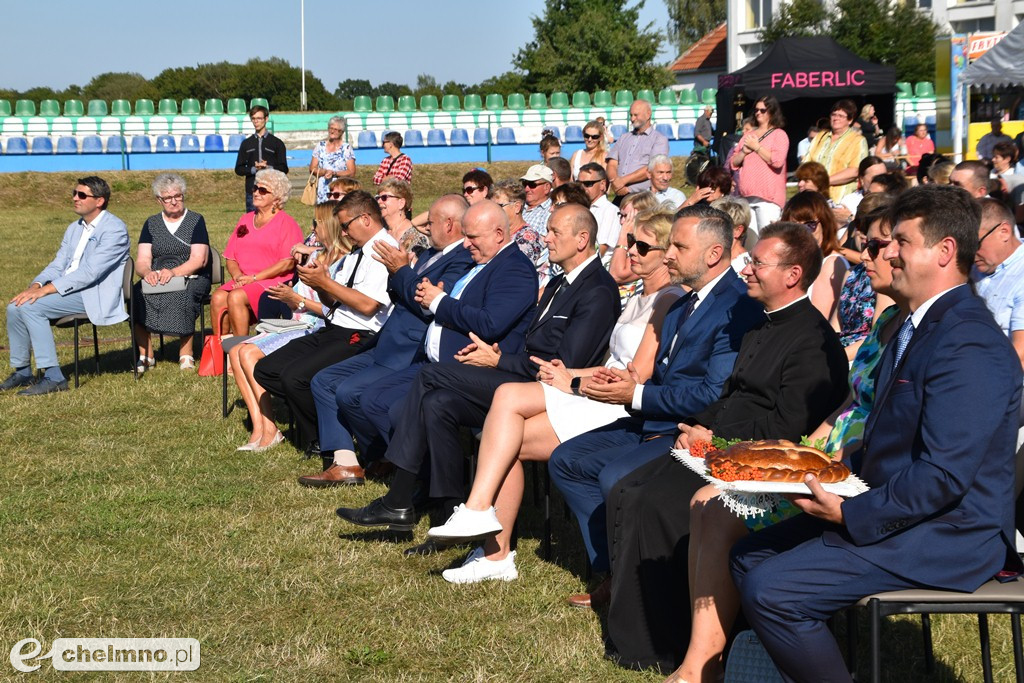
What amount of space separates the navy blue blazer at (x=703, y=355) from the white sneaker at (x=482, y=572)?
886 mm

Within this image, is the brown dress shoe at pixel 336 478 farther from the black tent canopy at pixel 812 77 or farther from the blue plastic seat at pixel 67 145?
the blue plastic seat at pixel 67 145

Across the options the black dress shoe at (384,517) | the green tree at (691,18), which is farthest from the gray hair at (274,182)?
the green tree at (691,18)

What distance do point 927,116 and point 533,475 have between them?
32.2 metres

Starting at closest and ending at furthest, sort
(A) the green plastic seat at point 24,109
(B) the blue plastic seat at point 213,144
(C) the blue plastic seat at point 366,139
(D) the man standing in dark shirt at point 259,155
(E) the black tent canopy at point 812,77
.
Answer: (D) the man standing in dark shirt at point 259,155 < (E) the black tent canopy at point 812,77 < (B) the blue plastic seat at point 213,144 < (C) the blue plastic seat at point 366,139 < (A) the green plastic seat at point 24,109

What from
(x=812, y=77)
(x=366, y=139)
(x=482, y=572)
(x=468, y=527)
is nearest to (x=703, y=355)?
(x=468, y=527)

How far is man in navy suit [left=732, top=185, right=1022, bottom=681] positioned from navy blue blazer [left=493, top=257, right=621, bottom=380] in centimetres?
220

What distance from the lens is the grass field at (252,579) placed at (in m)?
4.19

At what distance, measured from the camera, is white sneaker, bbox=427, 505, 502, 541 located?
4.73 m

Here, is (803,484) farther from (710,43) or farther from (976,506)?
(710,43)

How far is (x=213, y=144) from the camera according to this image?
33.1 metres

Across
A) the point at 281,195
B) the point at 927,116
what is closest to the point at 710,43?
the point at 927,116

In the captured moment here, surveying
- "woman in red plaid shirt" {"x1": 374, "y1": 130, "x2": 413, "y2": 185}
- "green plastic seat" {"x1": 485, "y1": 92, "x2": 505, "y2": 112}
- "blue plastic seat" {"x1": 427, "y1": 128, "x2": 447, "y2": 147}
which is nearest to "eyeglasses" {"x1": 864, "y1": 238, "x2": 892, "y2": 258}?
"woman in red plaid shirt" {"x1": 374, "y1": 130, "x2": 413, "y2": 185}

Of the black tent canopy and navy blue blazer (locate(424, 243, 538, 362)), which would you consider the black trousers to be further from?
the black tent canopy

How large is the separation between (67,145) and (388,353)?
2915cm
